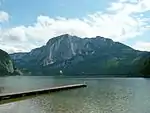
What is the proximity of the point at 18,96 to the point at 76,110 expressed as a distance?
2288 centimetres

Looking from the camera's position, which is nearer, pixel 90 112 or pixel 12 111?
pixel 12 111

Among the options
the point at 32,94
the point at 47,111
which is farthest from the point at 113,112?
the point at 32,94

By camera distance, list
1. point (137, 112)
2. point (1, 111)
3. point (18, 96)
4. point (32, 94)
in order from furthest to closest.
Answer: point (32, 94) → point (18, 96) → point (137, 112) → point (1, 111)

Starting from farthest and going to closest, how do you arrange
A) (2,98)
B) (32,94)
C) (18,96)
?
(32,94) < (18,96) < (2,98)

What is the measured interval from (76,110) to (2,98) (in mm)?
18573

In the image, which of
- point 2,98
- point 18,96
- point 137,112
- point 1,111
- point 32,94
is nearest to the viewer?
point 1,111

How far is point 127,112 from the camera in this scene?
4162 centimetres

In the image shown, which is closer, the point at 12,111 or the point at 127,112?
the point at 12,111

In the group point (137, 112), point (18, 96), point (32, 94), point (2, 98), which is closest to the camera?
point (137, 112)

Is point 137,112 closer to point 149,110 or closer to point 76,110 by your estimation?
point 149,110

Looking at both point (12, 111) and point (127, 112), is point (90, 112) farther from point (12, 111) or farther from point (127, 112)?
point (12, 111)

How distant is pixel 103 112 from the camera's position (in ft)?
136

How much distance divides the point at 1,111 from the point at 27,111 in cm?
359

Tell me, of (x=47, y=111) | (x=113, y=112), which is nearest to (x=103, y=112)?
(x=113, y=112)
